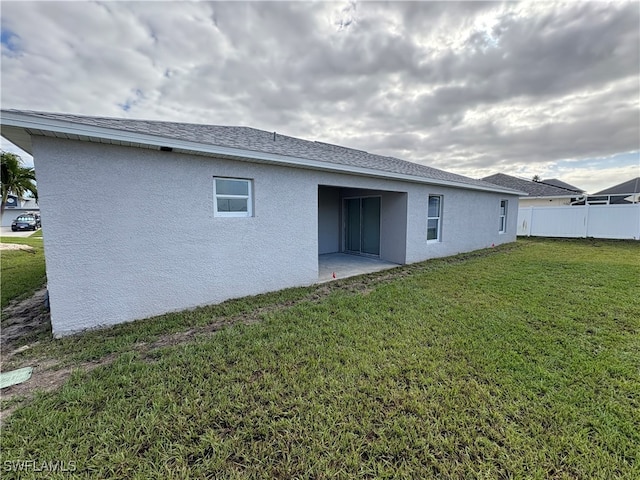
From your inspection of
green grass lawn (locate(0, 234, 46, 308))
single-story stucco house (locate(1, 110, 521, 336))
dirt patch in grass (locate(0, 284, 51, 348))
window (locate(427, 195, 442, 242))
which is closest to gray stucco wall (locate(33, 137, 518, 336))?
single-story stucco house (locate(1, 110, 521, 336))

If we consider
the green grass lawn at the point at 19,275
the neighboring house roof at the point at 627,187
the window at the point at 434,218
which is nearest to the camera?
the green grass lawn at the point at 19,275

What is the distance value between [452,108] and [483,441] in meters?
14.4

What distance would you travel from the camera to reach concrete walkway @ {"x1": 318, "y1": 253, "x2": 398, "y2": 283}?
796cm

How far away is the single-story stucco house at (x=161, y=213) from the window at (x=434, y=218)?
330 centimetres

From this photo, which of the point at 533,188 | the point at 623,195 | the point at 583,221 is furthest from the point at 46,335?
the point at 623,195

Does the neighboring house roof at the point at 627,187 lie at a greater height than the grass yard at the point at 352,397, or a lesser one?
greater

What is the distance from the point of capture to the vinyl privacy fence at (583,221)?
1478cm

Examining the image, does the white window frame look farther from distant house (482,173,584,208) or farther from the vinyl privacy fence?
distant house (482,173,584,208)

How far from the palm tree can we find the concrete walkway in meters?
12.3

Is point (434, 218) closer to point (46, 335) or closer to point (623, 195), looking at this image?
point (46, 335)

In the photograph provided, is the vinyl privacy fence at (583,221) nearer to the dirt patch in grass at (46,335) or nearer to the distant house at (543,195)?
the distant house at (543,195)

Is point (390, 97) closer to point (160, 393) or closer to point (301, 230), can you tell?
point (301, 230)

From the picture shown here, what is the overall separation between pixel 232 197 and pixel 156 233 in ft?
5.28

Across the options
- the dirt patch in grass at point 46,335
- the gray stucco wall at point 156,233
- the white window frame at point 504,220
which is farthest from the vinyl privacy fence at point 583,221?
the gray stucco wall at point 156,233
